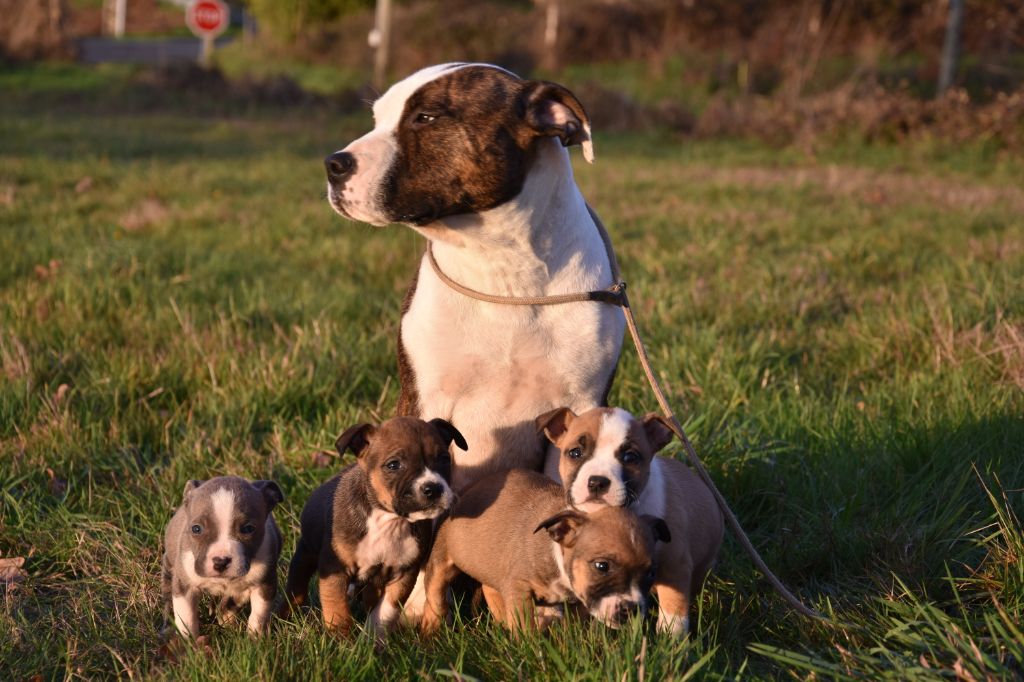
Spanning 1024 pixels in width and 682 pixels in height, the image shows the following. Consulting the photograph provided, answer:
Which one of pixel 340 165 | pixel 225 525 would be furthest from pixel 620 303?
pixel 225 525

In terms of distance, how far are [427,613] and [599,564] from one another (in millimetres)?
683

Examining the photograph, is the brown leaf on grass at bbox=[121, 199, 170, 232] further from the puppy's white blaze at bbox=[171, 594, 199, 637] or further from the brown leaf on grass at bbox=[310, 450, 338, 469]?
the puppy's white blaze at bbox=[171, 594, 199, 637]

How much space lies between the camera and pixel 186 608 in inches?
120

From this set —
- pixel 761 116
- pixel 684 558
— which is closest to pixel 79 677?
pixel 684 558

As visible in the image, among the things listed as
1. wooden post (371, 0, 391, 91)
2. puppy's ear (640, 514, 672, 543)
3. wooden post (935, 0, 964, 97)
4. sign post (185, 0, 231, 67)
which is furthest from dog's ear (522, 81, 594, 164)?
sign post (185, 0, 231, 67)

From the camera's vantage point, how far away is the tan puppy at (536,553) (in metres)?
2.79

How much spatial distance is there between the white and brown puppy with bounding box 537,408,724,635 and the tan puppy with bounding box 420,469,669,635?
0.29 feet

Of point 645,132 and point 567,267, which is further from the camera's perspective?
point 645,132

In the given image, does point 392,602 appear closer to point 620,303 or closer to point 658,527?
point 658,527

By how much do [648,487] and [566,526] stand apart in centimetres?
A: 34

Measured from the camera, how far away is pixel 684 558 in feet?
9.72

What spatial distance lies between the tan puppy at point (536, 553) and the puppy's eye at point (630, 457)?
163 millimetres

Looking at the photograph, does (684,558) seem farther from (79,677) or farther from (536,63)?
(536,63)

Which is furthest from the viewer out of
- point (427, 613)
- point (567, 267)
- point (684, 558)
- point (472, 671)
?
point (567, 267)
